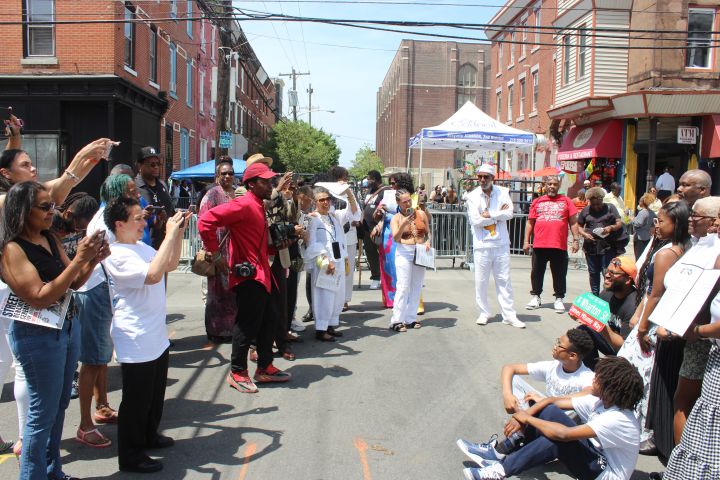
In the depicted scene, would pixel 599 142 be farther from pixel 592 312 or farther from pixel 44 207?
pixel 44 207

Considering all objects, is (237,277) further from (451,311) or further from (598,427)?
(451,311)

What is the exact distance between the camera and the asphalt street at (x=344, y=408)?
4000mm

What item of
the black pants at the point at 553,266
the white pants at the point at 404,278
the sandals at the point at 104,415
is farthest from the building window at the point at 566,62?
the sandals at the point at 104,415

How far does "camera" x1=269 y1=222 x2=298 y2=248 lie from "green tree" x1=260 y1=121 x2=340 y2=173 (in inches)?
1278

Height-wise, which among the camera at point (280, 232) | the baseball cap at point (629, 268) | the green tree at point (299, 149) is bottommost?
the baseball cap at point (629, 268)

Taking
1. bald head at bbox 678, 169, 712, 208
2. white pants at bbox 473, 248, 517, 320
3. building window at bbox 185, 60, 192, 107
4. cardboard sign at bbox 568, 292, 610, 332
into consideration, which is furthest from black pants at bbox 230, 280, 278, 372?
building window at bbox 185, 60, 192, 107

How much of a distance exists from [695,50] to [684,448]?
64.2 ft

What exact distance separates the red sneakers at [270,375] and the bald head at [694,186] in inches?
154

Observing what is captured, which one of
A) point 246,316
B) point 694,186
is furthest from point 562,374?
point 246,316

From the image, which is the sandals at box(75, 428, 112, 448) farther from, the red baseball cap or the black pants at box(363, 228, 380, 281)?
the black pants at box(363, 228, 380, 281)

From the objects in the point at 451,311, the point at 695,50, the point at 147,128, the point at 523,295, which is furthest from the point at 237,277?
the point at 695,50

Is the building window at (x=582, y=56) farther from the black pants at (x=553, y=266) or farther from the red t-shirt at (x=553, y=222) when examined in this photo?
the black pants at (x=553, y=266)

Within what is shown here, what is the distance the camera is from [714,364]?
133 inches

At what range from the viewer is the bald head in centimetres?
525
